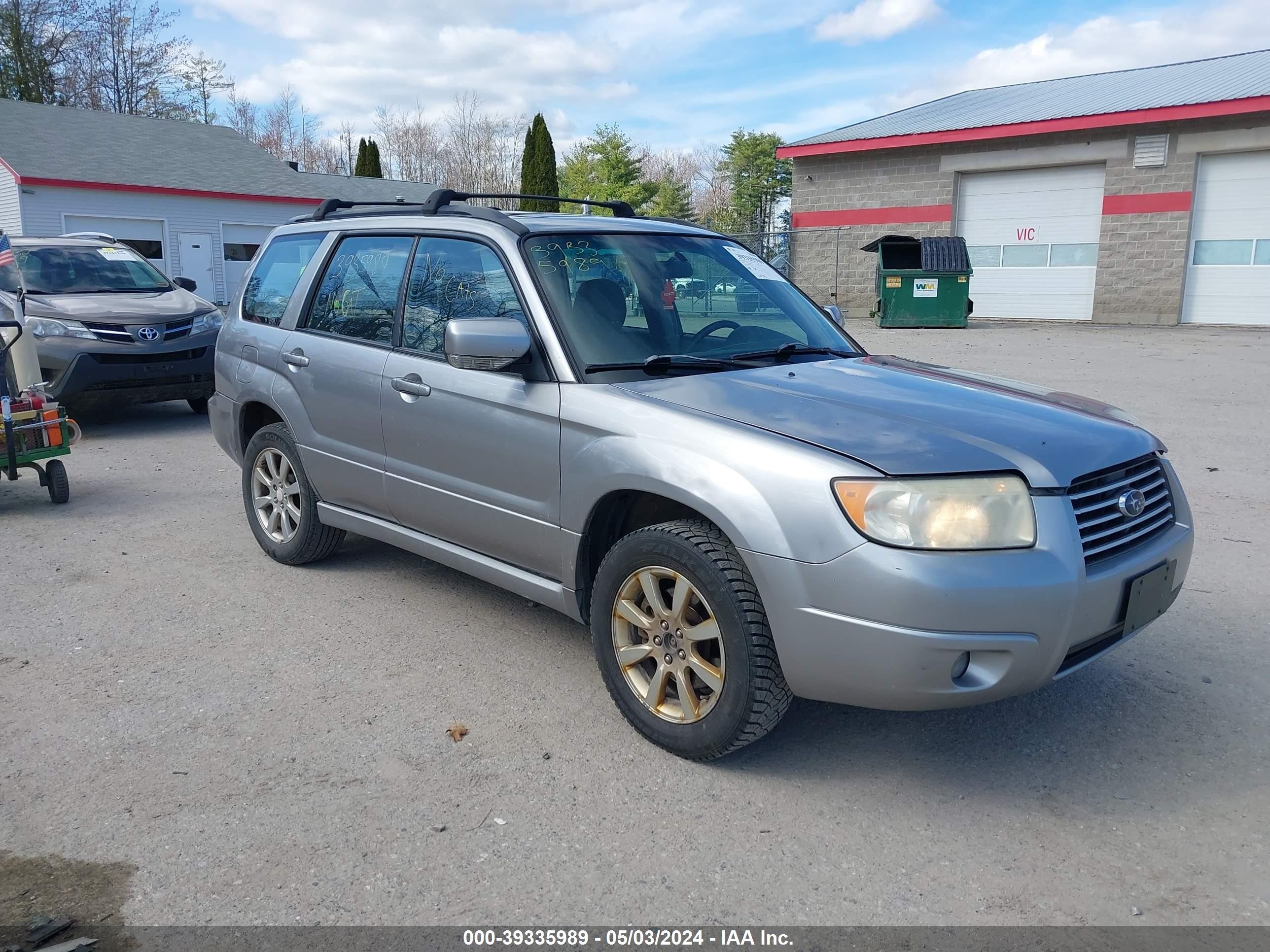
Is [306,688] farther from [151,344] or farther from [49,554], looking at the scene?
[151,344]

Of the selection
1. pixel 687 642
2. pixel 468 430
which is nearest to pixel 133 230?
pixel 468 430

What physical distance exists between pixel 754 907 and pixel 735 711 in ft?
2.09

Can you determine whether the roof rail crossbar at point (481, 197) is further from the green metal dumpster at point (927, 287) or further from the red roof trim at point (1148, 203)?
the red roof trim at point (1148, 203)

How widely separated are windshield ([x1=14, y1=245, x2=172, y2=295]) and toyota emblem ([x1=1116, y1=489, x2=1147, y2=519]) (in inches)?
389

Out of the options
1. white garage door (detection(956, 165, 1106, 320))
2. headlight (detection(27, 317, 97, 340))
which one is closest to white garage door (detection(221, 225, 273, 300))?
white garage door (detection(956, 165, 1106, 320))

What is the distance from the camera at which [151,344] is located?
952cm

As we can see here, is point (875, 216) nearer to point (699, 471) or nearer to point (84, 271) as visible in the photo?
point (84, 271)

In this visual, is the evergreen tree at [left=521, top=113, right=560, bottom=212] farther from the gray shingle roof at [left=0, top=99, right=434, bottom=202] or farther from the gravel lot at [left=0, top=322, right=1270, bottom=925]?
the gravel lot at [left=0, top=322, right=1270, bottom=925]

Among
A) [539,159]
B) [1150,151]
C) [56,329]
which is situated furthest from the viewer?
[539,159]

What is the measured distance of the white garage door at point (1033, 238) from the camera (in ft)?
78.3

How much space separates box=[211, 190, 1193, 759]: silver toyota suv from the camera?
2.89m

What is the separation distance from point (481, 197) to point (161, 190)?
2778 centimetres

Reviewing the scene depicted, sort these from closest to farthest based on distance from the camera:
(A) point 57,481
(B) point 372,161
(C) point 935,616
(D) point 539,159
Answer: (C) point 935,616 < (A) point 57,481 < (D) point 539,159 < (B) point 372,161

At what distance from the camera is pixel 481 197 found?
4887 mm
